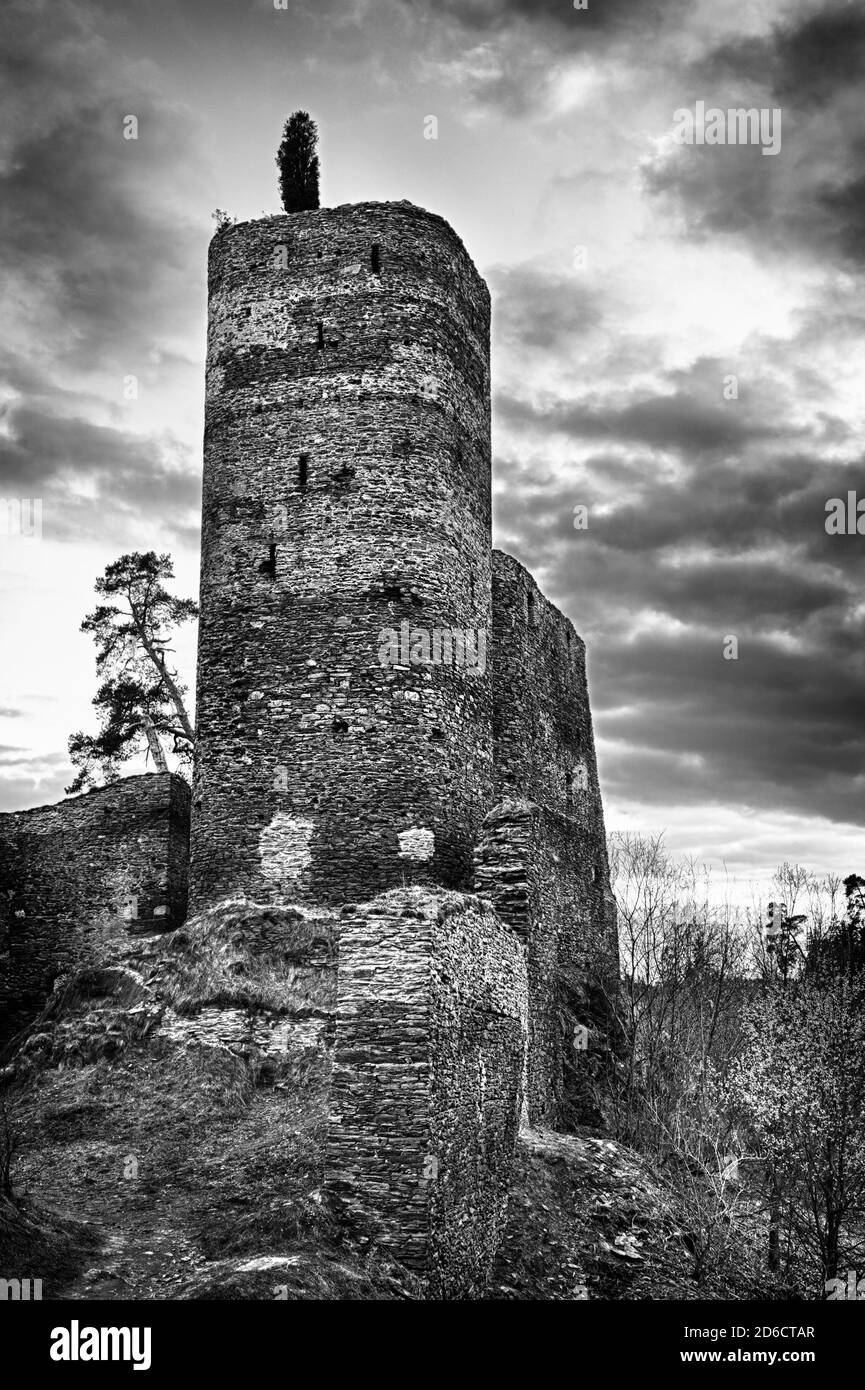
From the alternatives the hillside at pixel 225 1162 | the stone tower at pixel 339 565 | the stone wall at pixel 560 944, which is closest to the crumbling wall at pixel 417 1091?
the hillside at pixel 225 1162

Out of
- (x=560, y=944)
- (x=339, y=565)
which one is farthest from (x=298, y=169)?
(x=560, y=944)

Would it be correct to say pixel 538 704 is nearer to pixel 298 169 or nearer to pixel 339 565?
pixel 339 565

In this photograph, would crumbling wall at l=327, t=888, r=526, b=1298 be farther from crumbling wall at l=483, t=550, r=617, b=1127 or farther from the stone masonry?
crumbling wall at l=483, t=550, r=617, b=1127

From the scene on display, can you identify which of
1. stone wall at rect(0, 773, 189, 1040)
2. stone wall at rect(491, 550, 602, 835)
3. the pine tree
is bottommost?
stone wall at rect(0, 773, 189, 1040)

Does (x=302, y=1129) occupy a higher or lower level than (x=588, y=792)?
lower

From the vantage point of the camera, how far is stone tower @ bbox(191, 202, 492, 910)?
63.0 feet

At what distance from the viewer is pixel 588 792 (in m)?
27.9

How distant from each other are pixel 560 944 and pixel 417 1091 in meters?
13.2

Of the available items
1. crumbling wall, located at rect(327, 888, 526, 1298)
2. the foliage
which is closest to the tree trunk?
the foliage

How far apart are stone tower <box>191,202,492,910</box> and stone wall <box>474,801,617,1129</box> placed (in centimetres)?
139

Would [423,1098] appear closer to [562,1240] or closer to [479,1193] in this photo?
[479,1193]
